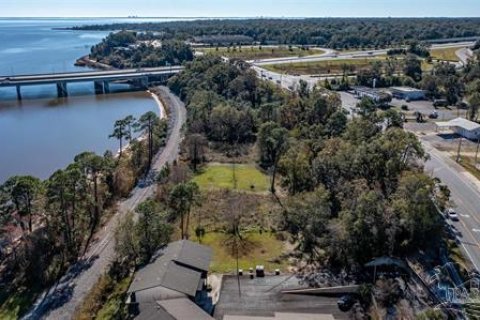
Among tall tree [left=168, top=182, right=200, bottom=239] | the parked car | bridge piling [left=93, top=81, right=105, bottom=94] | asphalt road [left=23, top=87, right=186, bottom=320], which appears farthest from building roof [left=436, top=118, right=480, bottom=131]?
bridge piling [left=93, top=81, right=105, bottom=94]

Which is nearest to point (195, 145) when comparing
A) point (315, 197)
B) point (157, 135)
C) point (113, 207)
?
point (157, 135)

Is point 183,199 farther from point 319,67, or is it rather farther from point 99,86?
point 319,67

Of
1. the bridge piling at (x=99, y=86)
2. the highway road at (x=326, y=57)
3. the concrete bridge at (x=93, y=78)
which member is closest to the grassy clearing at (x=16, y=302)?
the concrete bridge at (x=93, y=78)

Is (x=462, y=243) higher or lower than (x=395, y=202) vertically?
lower

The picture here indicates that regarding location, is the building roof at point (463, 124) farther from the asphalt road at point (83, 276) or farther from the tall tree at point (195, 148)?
the asphalt road at point (83, 276)

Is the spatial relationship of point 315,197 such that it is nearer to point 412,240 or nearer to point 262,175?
point 412,240

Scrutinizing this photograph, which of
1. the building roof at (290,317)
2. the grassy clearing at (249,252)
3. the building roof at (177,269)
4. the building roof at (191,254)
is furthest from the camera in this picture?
the grassy clearing at (249,252)

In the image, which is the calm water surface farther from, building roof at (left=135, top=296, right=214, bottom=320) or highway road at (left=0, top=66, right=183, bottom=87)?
building roof at (left=135, top=296, right=214, bottom=320)
